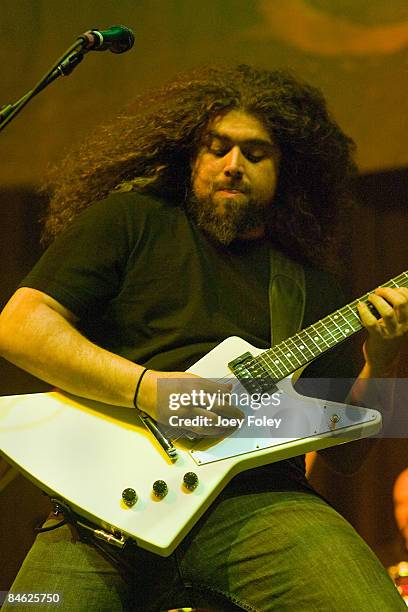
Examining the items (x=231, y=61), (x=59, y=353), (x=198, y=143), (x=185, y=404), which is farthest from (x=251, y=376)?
(x=231, y=61)

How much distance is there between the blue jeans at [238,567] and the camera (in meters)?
1.38

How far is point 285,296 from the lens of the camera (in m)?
1.80

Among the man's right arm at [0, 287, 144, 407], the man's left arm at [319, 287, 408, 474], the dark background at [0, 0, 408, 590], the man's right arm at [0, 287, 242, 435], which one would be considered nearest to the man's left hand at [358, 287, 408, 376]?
the man's left arm at [319, 287, 408, 474]

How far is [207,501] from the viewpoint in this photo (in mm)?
1458

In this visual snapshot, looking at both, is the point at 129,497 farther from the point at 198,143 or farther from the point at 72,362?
the point at 198,143

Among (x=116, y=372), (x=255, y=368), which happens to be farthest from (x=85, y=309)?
(x=255, y=368)

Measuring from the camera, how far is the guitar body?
1449 millimetres

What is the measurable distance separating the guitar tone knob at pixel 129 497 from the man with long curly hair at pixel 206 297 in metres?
0.11

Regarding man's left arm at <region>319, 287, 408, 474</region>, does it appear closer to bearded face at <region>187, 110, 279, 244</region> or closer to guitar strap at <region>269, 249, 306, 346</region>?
guitar strap at <region>269, 249, 306, 346</region>

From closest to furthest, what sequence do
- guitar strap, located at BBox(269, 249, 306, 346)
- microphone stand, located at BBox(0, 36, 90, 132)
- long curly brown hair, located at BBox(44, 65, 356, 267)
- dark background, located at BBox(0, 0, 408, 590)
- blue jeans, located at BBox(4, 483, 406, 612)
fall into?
blue jeans, located at BBox(4, 483, 406, 612) < microphone stand, located at BBox(0, 36, 90, 132) < guitar strap, located at BBox(269, 249, 306, 346) < long curly brown hair, located at BBox(44, 65, 356, 267) < dark background, located at BBox(0, 0, 408, 590)

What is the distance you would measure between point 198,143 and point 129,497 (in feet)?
2.97

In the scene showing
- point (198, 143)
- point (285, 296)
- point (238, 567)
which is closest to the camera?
point (238, 567)

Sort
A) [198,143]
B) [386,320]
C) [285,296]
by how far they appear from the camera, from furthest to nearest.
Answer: [198,143], [285,296], [386,320]

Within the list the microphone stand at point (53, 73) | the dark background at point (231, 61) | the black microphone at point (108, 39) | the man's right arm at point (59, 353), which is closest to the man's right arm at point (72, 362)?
the man's right arm at point (59, 353)
